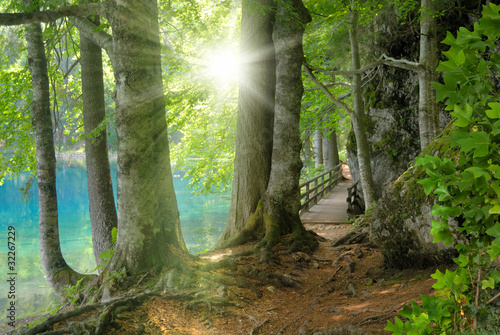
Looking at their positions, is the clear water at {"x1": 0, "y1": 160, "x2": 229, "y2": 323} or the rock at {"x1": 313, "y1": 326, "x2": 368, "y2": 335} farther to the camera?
the clear water at {"x1": 0, "y1": 160, "x2": 229, "y2": 323}

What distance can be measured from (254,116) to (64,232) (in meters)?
17.2

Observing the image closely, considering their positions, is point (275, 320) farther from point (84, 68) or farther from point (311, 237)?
point (84, 68)

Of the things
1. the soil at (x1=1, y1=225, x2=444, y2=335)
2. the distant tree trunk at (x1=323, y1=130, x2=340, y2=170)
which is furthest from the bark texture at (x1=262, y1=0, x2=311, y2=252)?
the distant tree trunk at (x1=323, y1=130, x2=340, y2=170)

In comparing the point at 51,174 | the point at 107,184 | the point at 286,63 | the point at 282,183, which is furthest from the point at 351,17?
the point at 51,174

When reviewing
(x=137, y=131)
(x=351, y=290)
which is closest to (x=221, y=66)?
(x=137, y=131)

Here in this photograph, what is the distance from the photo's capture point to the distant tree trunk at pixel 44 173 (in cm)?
720

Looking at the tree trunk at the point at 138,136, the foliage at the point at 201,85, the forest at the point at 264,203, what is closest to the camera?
the forest at the point at 264,203

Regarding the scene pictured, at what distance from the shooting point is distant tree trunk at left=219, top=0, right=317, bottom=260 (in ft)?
22.7

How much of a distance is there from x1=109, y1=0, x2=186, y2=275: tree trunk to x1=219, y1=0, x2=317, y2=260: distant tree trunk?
2.26 meters

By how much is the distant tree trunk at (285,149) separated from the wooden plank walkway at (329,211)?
510cm

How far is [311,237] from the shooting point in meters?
7.23

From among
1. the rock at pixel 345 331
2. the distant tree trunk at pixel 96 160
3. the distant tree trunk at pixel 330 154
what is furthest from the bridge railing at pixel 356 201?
the rock at pixel 345 331

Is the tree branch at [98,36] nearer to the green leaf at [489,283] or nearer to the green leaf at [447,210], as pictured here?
the green leaf at [447,210]

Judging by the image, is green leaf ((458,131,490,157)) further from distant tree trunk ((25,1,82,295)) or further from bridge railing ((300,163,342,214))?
bridge railing ((300,163,342,214))
